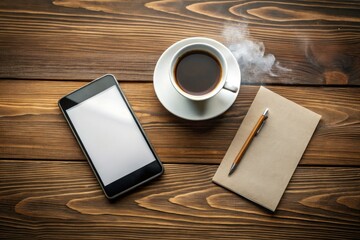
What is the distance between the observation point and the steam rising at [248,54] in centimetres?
88

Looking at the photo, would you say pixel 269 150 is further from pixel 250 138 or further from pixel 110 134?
pixel 110 134

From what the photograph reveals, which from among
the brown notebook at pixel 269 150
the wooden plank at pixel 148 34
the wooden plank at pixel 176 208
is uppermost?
the wooden plank at pixel 148 34

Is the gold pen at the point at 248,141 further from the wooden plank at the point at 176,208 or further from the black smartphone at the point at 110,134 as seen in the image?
the black smartphone at the point at 110,134

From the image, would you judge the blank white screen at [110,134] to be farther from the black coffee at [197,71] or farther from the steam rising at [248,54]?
the steam rising at [248,54]

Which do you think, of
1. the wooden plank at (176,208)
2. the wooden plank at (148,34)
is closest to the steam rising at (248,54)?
the wooden plank at (148,34)

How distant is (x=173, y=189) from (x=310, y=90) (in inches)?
14.7

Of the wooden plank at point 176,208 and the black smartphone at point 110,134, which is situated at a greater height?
the black smartphone at point 110,134

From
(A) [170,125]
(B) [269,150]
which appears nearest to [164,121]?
(A) [170,125]

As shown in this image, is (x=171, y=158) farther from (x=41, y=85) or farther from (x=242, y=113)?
(x=41, y=85)

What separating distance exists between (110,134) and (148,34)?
9.4 inches

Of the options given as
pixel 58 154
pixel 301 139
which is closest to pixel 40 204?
pixel 58 154

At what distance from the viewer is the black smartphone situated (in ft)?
2.82

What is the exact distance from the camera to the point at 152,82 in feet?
2.91

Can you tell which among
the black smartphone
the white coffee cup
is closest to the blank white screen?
the black smartphone
